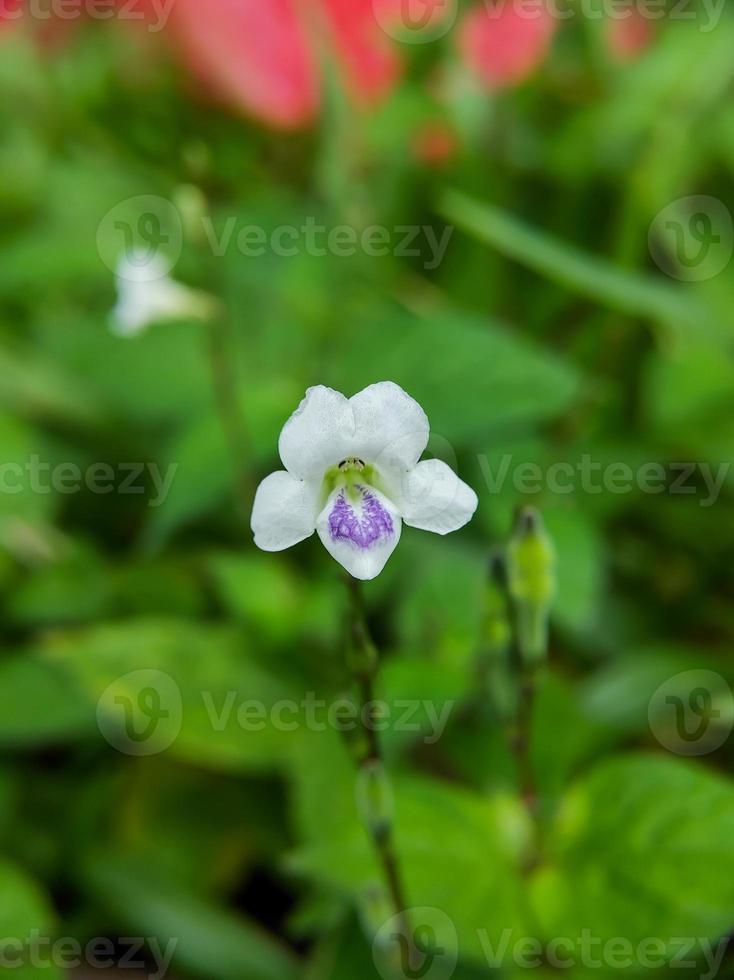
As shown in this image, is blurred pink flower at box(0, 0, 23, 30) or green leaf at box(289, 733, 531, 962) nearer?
green leaf at box(289, 733, 531, 962)

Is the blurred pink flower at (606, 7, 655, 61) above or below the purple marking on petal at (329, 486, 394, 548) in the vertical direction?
above

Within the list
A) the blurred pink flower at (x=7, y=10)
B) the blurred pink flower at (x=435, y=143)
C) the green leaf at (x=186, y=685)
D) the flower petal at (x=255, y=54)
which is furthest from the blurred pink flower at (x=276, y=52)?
the green leaf at (x=186, y=685)

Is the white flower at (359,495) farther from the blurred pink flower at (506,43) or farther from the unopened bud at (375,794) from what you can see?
the blurred pink flower at (506,43)

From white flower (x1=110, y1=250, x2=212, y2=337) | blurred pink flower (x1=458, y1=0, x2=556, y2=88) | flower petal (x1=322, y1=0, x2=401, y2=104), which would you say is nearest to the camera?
white flower (x1=110, y1=250, x2=212, y2=337)

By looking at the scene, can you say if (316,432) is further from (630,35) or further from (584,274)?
(630,35)

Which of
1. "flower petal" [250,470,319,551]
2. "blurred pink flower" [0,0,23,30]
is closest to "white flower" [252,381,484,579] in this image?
"flower petal" [250,470,319,551]

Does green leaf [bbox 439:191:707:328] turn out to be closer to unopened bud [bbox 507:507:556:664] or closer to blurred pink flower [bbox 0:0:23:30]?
unopened bud [bbox 507:507:556:664]

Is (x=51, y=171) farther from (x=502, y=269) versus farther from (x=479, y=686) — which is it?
(x=479, y=686)
